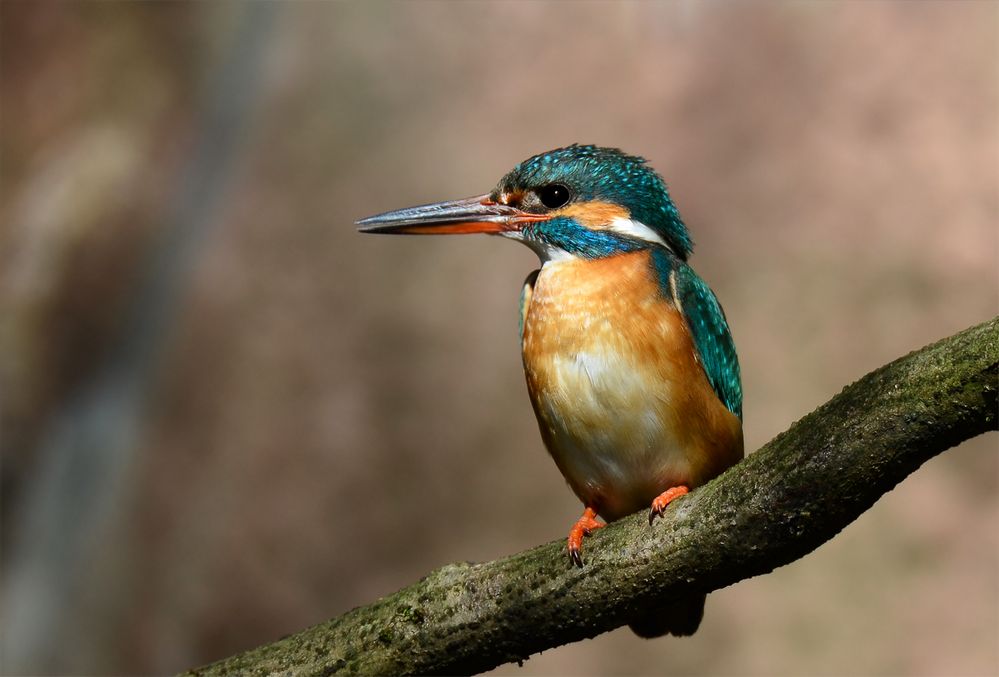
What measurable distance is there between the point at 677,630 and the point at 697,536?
76 cm

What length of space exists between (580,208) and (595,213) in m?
0.04

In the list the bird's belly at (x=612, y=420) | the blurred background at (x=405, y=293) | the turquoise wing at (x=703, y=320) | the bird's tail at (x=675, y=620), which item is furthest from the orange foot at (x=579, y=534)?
the blurred background at (x=405, y=293)

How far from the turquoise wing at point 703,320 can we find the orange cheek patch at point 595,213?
0.55ft

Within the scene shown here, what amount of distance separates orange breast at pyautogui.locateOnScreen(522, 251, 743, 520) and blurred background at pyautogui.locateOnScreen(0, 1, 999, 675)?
2.38m

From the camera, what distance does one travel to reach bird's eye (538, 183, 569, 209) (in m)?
2.72

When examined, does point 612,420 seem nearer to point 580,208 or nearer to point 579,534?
point 579,534

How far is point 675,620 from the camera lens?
258cm

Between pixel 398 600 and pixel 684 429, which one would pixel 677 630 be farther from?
pixel 398 600

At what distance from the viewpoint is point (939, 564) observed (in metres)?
4.61

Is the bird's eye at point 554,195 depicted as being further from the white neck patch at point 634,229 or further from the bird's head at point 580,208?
the white neck patch at point 634,229

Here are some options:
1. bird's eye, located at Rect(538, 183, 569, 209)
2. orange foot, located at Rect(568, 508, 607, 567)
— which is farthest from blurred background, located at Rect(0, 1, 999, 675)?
orange foot, located at Rect(568, 508, 607, 567)

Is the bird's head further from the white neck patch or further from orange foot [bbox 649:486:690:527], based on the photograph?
orange foot [bbox 649:486:690:527]

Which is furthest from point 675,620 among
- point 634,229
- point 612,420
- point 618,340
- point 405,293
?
point 405,293

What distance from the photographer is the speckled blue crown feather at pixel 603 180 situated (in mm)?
2709
